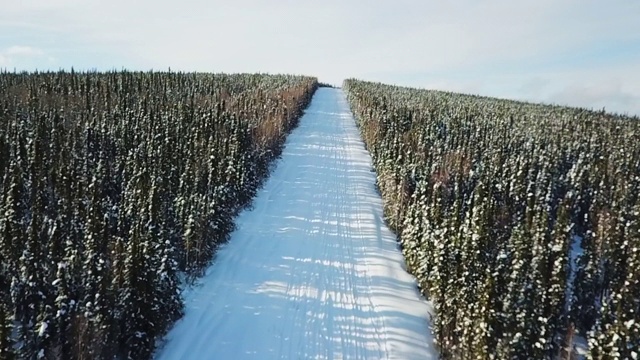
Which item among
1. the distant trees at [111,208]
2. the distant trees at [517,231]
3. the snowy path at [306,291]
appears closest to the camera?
the distant trees at [111,208]

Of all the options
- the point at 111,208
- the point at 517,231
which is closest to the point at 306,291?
the point at 111,208

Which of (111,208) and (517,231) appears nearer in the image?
(111,208)

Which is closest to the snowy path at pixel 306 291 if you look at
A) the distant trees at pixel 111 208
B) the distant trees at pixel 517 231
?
the distant trees at pixel 111 208

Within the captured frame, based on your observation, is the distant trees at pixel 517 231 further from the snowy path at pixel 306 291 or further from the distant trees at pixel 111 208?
the distant trees at pixel 111 208

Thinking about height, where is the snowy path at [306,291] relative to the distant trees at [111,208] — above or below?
below

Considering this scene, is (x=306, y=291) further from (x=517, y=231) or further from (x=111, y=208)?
(x=517, y=231)
